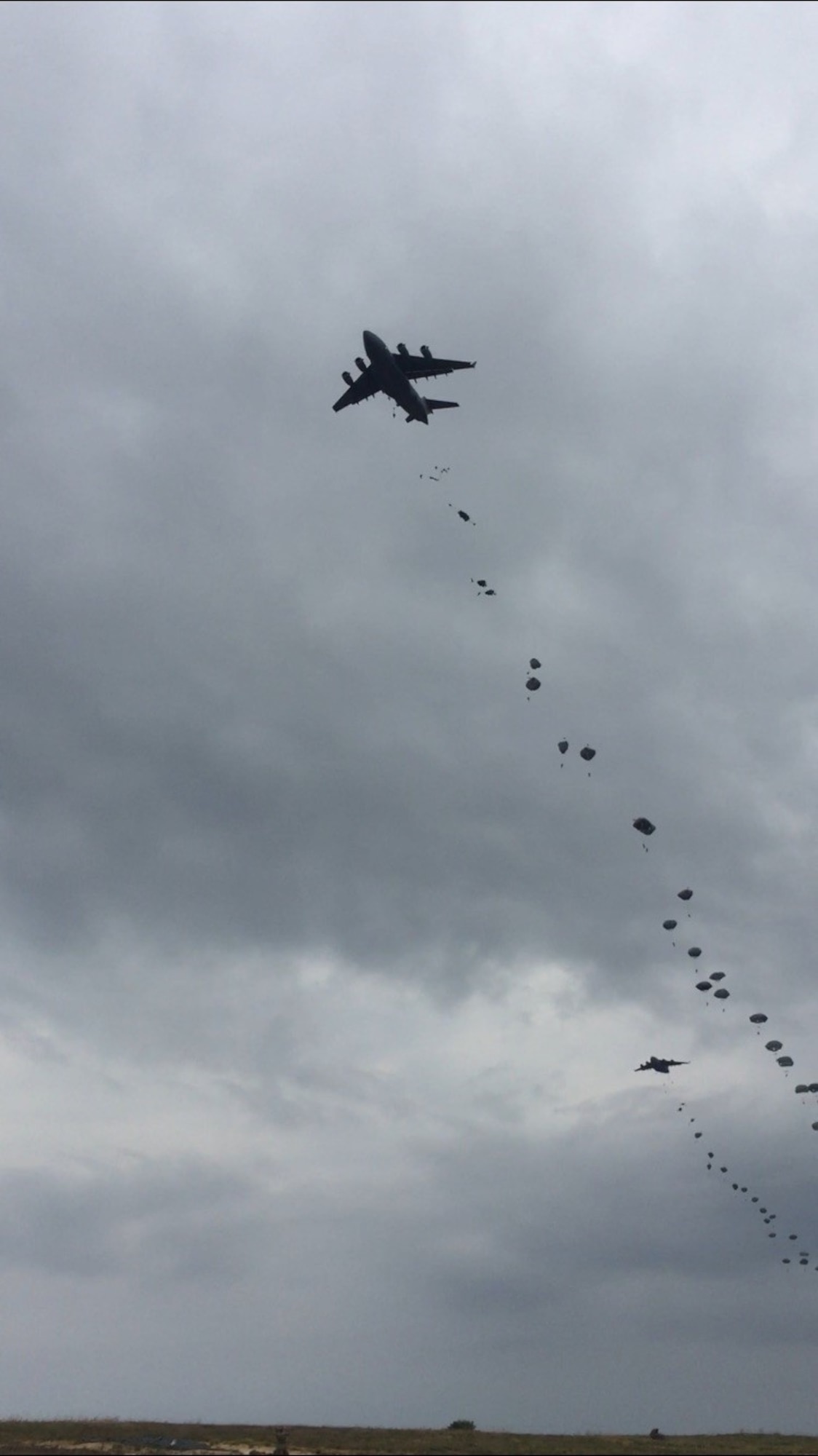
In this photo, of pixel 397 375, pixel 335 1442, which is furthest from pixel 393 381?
pixel 335 1442

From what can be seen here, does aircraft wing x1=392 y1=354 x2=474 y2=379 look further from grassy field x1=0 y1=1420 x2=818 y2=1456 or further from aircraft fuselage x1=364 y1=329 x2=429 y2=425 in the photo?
grassy field x1=0 y1=1420 x2=818 y2=1456

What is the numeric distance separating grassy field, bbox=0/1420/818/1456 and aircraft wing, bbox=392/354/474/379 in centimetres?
7539

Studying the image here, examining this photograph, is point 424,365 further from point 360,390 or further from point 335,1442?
point 335,1442

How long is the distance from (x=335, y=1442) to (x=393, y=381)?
241 ft

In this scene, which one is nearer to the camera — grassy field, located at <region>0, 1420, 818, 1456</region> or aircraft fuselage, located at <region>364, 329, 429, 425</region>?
grassy field, located at <region>0, 1420, 818, 1456</region>

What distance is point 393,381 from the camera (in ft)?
310

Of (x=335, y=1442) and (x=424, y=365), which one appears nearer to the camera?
(x=335, y=1442)

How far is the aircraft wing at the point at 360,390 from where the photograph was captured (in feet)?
322

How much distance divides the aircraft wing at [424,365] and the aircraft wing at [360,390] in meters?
2.70

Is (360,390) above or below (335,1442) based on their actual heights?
above

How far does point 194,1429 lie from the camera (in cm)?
6606

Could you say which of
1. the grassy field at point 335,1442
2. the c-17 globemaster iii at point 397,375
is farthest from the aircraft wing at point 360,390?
the grassy field at point 335,1442

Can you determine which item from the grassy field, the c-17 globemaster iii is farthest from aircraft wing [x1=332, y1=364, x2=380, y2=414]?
the grassy field

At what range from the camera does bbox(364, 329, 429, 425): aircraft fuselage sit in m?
91.9
